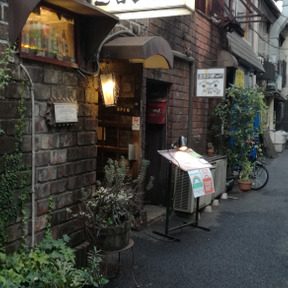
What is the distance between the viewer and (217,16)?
11141mm

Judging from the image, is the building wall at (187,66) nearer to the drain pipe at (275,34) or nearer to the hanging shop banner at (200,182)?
the hanging shop banner at (200,182)

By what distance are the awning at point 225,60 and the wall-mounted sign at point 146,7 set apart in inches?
244

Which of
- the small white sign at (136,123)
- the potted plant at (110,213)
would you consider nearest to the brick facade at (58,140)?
the potted plant at (110,213)

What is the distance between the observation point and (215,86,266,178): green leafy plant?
10656 millimetres

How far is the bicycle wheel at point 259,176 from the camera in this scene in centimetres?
1145

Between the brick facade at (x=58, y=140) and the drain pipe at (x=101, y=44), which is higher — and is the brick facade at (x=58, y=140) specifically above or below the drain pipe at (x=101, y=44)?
below

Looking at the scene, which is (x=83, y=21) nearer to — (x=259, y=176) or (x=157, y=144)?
(x=157, y=144)

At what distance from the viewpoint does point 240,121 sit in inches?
427

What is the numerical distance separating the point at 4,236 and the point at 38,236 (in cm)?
65

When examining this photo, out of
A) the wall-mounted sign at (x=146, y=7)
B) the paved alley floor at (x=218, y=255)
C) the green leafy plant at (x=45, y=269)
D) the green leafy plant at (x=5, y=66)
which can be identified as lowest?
the paved alley floor at (x=218, y=255)

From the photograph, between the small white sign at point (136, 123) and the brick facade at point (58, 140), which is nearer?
the brick facade at point (58, 140)

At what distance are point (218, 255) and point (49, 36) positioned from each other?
12.5 feet

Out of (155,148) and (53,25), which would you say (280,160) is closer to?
(155,148)

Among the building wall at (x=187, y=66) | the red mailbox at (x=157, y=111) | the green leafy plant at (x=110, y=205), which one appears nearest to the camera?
the green leafy plant at (x=110, y=205)
